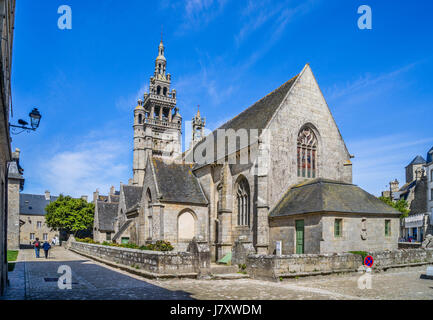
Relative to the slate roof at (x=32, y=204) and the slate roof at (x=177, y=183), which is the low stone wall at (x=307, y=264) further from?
the slate roof at (x=32, y=204)

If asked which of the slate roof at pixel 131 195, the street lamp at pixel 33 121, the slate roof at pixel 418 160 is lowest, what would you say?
the slate roof at pixel 131 195

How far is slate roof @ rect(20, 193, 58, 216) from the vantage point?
63.5m

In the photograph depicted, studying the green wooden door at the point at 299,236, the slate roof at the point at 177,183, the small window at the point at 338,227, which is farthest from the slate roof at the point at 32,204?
the small window at the point at 338,227

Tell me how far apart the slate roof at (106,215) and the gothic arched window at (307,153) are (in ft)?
94.1

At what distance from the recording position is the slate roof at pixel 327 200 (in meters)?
18.3

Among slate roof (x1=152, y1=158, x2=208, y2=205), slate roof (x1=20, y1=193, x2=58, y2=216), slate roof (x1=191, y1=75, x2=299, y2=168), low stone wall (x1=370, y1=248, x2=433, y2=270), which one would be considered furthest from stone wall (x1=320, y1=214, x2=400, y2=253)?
slate roof (x1=20, y1=193, x2=58, y2=216)

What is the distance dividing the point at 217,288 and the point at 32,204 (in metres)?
63.2

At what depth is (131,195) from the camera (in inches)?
1548

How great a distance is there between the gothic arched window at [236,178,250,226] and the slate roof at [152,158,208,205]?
10.9 ft

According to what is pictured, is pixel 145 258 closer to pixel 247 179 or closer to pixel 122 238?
pixel 247 179

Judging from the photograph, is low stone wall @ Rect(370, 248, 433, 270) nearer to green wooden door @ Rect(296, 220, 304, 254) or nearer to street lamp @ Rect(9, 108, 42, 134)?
green wooden door @ Rect(296, 220, 304, 254)
